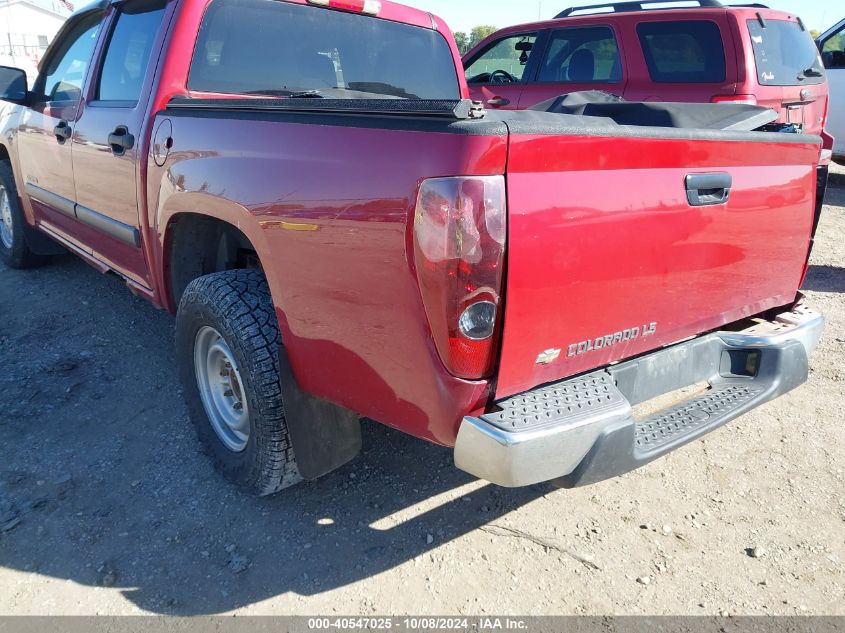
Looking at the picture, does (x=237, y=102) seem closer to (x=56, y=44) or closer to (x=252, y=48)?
(x=252, y=48)

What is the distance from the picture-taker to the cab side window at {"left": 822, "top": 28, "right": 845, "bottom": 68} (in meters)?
8.92

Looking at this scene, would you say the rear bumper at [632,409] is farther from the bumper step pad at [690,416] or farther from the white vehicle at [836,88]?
the white vehicle at [836,88]

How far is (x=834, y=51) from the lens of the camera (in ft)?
29.3

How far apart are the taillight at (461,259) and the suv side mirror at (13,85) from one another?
3712mm

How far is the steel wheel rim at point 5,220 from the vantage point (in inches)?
205

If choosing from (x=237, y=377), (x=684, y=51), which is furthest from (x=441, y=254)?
(x=684, y=51)

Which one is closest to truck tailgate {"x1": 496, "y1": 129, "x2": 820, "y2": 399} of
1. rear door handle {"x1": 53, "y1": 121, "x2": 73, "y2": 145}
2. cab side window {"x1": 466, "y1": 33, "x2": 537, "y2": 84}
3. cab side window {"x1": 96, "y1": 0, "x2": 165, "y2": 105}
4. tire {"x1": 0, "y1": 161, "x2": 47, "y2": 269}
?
cab side window {"x1": 96, "y1": 0, "x2": 165, "y2": 105}

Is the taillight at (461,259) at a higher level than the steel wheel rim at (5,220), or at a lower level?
higher

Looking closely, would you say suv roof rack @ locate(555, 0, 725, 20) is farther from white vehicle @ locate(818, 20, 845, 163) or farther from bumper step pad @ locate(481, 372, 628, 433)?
bumper step pad @ locate(481, 372, 628, 433)

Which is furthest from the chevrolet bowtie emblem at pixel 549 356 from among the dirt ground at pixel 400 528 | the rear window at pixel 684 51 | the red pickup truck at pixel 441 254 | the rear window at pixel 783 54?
the rear window at pixel 783 54

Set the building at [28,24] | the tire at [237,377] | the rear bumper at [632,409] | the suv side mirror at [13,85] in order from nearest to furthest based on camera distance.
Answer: the rear bumper at [632,409], the tire at [237,377], the suv side mirror at [13,85], the building at [28,24]

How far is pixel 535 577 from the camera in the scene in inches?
89.3

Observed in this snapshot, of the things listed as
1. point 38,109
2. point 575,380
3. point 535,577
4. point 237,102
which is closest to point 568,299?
point 575,380

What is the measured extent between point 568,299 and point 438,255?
0.42 metres
